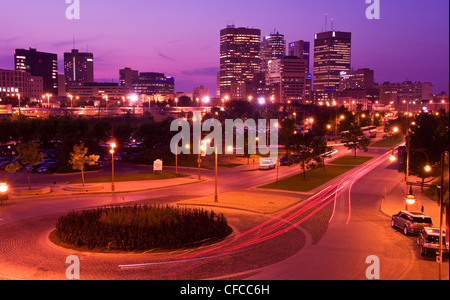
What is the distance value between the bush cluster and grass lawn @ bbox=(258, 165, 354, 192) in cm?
1789

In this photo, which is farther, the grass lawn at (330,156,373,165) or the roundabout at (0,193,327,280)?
the grass lawn at (330,156,373,165)

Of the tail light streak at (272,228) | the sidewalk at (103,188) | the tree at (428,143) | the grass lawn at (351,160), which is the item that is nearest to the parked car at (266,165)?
the grass lawn at (351,160)

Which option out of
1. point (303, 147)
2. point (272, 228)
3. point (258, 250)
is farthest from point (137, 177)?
point (258, 250)

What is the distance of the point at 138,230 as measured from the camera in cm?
2208

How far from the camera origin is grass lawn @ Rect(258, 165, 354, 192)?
137 ft

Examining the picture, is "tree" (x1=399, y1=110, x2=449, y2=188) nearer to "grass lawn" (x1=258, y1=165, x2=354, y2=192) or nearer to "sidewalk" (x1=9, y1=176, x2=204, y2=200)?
"grass lawn" (x1=258, y1=165, x2=354, y2=192)

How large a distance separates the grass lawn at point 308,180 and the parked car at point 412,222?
15121 millimetres

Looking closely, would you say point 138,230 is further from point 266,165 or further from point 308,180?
point 266,165

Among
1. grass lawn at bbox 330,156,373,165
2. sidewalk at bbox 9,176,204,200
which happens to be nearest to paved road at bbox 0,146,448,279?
sidewalk at bbox 9,176,204,200

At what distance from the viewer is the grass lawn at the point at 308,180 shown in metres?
41.8

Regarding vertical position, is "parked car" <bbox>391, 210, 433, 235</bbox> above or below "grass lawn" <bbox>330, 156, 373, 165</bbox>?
below

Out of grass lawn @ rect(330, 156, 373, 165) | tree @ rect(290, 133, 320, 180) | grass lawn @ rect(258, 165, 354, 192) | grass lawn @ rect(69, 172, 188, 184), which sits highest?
tree @ rect(290, 133, 320, 180)

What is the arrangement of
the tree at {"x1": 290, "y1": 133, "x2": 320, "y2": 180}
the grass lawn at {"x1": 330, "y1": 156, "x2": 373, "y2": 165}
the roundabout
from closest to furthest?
1. the roundabout
2. the tree at {"x1": 290, "y1": 133, "x2": 320, "y2": 180}
3. the grass lawn at {"x1": 330, "y1": 156, "x2": 373, "y2": 165}

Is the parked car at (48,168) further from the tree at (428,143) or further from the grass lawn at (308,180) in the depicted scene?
the tree at (428,143)
